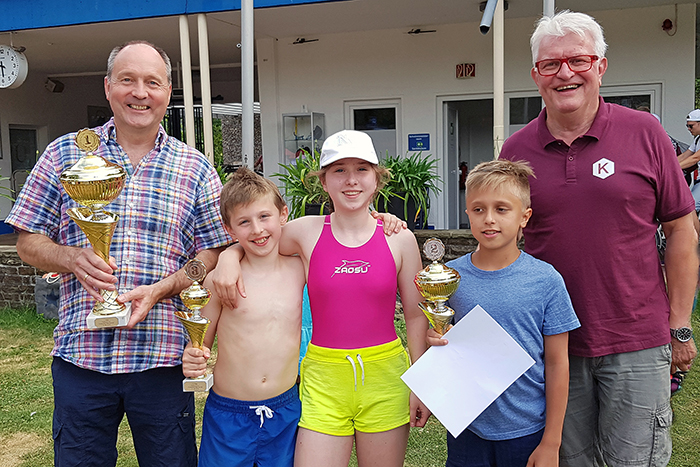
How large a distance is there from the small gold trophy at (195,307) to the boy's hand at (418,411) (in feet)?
2.40

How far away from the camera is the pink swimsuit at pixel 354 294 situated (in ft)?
7.27

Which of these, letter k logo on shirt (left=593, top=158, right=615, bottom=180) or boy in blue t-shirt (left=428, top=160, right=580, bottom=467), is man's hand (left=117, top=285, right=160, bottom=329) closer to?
boy in blue t-shirt (left=428, top=160, right=580, bottom=467)

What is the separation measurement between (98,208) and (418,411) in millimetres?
1325

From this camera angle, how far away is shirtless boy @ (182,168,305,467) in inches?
86.6

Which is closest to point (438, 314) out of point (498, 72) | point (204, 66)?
point (498, 72)

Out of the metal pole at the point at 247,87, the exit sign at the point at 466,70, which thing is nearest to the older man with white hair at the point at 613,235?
the metal pole at the point at 247,87

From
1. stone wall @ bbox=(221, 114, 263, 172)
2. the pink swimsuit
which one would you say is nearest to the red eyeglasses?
the pink swimsuit

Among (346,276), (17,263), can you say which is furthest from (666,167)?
(17,263)

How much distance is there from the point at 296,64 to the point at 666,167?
27.3 ft

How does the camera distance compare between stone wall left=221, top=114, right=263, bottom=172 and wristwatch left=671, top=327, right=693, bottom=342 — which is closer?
wristwatch left=671, top=327, right=693, bottom=342

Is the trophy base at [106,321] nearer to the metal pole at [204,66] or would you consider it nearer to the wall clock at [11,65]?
the metal pole at [204,66]

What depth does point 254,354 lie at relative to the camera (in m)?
2.24

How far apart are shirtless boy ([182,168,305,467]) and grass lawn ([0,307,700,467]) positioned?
1.56 m

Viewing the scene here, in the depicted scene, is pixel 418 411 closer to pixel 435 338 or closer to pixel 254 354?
Result: pixel 435 338
